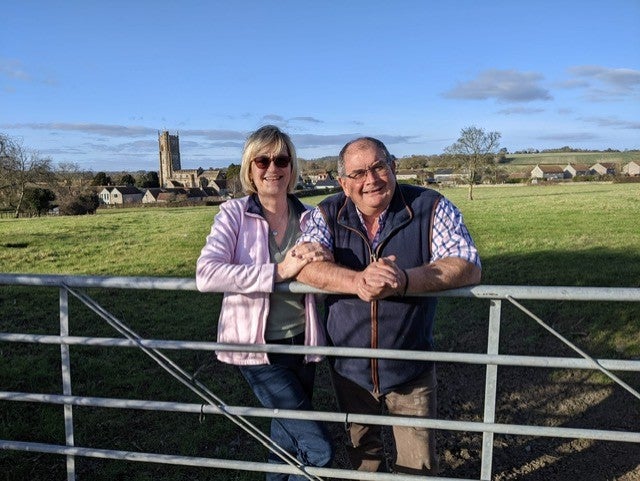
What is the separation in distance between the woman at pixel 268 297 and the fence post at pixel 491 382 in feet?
2.61

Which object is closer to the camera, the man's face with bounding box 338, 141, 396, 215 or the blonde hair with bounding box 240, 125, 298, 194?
the man's face with bounding box 338, 141, 396, 215

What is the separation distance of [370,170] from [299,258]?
59cm

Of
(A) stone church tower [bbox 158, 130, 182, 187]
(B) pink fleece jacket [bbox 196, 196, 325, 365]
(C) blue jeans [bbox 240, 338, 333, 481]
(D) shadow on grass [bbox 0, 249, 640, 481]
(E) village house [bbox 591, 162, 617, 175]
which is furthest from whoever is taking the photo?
(A) stone church tower [bbox 158, 130, 182, 187]

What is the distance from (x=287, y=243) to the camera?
121 inches

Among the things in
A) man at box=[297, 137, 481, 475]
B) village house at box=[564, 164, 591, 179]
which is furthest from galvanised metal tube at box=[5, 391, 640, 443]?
village house at box=[564, 164, 591, 179]

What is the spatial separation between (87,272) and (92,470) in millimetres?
8627

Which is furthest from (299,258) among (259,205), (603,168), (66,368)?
(603,168)

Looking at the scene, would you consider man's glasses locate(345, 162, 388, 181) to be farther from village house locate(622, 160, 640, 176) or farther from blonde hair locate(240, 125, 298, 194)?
village house locate(622, 160, 640, 176)

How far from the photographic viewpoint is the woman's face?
3020 millimetres

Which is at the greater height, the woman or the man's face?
the man's face

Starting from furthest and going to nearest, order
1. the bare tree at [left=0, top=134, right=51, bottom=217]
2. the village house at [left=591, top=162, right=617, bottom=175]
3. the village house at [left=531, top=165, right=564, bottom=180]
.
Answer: the village house at [left=591, top=162, right=617, bottom=175], the village house at [left=531, top=165, right=564, bottom=180], the bare tree at [left=0, top=134, right=51, bottom=217]

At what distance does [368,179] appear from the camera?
9.34 ft

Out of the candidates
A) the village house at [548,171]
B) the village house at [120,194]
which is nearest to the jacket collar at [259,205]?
the village house at [120,194]

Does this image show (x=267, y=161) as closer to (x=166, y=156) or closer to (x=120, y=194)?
(x=120, y=194)
